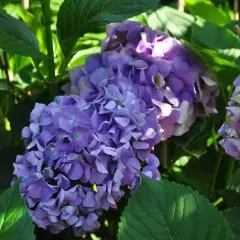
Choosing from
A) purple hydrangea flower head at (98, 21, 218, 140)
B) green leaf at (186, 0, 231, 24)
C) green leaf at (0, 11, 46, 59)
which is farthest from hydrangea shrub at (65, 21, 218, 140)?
green leaf at (186, 0, 231, 24)

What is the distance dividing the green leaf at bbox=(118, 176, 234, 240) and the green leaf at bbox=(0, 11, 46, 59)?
322mm

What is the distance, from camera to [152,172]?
899 millimetres

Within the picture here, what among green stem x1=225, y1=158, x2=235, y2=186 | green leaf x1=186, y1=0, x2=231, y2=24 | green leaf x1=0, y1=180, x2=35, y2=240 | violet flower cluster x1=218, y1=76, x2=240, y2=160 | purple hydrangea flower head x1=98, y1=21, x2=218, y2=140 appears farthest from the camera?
green leaf x1=186, y1=0, x2=231, y2=24

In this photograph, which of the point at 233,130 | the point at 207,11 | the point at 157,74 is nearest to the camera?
Answer: the point at 233,130

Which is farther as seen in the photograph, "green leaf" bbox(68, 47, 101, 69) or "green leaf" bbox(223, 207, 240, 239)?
"green leaf" bbox(68, 47, 101, 69)

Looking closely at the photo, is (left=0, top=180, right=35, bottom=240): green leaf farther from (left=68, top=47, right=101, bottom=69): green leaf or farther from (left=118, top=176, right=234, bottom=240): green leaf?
(left=68, top=47, right=101, bottom=69): green leaf

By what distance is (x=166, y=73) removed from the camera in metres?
1.00

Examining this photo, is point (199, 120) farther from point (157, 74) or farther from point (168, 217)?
point (168, 217)

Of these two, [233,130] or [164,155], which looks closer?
[233,130]

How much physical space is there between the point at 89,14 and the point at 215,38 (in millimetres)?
245

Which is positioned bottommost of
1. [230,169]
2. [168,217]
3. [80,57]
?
[230,169]

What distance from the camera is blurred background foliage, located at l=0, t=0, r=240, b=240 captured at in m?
1.03

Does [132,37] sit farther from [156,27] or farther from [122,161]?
[122,161]

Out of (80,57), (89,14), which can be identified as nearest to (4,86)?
(80,57)
